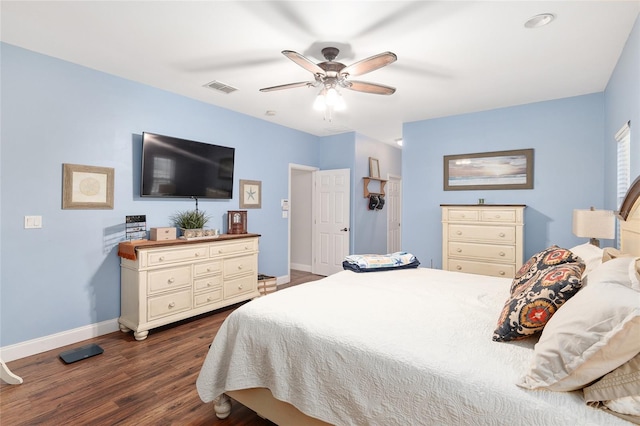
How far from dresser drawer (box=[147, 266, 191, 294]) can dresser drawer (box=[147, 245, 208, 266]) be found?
3.5 inches

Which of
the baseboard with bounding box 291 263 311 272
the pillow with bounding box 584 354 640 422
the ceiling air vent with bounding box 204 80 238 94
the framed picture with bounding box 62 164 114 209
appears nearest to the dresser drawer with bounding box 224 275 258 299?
the framed picture with bounding box 62 164 114 209

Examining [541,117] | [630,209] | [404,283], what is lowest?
[404,283]

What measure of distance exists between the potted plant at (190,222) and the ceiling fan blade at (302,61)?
2.19 m

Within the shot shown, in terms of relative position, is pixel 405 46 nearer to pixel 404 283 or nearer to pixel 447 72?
pixel 447 72

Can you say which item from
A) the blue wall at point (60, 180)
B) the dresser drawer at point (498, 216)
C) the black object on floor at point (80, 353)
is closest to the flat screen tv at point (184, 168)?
the blue wall at point (60, 180)

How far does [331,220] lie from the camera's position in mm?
5797

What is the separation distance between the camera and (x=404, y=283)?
2318mm

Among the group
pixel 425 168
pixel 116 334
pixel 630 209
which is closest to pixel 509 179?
pixel 425 168

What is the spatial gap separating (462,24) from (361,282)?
6.63ft

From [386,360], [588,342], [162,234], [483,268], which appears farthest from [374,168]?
[588,342]

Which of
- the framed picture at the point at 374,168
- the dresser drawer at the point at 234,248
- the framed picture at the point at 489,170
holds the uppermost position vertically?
the framed picture at the point at 374,168

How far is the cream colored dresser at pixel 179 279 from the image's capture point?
120 inches

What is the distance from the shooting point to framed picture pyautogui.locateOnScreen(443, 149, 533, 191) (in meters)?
4.17

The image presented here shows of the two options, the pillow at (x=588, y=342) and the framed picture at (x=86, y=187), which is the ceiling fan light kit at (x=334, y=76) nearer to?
the pillow at (x=588, y=342)
